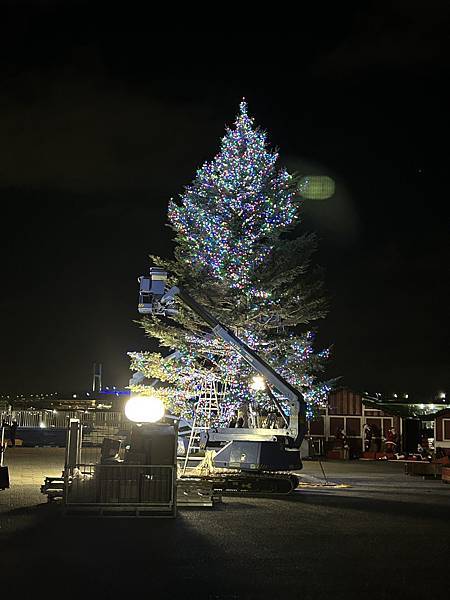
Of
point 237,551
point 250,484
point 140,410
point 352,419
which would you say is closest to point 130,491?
point 140,410

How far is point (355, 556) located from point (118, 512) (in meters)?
5.84

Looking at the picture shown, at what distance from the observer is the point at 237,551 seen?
11.2 metres

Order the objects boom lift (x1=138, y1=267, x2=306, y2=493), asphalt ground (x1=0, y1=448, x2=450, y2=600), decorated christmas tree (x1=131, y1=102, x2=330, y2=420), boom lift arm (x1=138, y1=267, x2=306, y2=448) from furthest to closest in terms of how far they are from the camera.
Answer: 1. decorated christmas tree (x1=131, y1=102, x2=330, y2=420)
2. boom lift arm (x1=138, y1=267, x2=306, y2=448)
3. boom lift (x1=138, y1=267, x2=306, y2=493)
4. asphalt ground (x1=0, y1=448, x2=450, y2=600)

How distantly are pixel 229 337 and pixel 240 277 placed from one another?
608 centimetres

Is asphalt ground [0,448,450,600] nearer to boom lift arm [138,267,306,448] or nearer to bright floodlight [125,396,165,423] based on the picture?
bright floodlight [125,396,165,423]

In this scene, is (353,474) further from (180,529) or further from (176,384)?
(180,529)

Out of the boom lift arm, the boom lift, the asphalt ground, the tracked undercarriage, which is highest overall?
the boom lift arm

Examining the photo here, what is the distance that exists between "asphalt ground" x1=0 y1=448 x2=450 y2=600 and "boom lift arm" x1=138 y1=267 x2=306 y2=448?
3.74 m

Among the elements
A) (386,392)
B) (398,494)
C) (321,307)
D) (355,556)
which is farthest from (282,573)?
A: (386,392)

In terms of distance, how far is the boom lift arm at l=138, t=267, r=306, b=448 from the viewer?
2227 cm

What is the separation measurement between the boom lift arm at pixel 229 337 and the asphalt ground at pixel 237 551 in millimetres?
3739

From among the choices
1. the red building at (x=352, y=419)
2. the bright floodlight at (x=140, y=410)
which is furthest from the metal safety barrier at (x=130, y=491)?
the red building at (x=352, y=419)

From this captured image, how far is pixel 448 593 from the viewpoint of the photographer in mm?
8734

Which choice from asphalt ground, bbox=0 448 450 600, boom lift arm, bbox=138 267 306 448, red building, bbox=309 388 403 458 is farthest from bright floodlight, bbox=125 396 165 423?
red building, bbox=309 388 403 458
